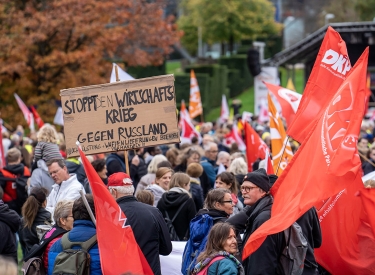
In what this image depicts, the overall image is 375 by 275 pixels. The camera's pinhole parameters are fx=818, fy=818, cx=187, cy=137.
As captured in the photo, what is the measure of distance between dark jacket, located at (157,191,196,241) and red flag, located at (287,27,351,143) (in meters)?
1.48

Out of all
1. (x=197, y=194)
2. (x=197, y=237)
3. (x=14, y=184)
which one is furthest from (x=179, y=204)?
(x=14, y=184)

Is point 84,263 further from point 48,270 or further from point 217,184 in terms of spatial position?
point 217,184

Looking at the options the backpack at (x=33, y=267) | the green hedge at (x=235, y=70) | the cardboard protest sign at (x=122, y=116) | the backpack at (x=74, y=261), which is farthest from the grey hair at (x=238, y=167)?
the green hedge at (x=235, y=70)

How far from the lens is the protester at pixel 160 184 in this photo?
9.27 metres

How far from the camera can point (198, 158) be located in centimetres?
1156

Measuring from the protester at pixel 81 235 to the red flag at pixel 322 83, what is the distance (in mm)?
2388

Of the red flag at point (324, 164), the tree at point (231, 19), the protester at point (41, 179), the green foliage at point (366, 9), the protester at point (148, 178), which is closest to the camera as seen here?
the red flag at point (324, 164)

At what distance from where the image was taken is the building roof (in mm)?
28969

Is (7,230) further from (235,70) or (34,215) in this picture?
(235,70)

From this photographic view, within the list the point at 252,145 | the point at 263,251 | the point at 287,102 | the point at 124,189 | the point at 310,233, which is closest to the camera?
the point at 263,251

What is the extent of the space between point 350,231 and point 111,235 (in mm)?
2278

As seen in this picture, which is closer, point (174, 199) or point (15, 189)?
point (174, 199)

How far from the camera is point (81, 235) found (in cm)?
618

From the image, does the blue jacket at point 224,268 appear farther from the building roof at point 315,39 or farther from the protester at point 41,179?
the building roof at point 315,39
